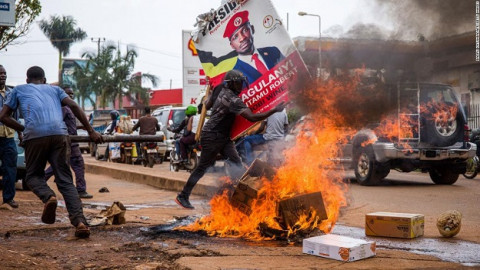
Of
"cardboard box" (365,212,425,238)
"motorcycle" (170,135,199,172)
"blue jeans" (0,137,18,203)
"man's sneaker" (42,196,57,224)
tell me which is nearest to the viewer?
"man's sneaker" (42,196,57,224)

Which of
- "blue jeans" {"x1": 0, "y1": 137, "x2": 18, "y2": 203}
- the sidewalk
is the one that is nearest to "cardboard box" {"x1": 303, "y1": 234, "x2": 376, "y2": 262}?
the sidewalk

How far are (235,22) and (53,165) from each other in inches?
118

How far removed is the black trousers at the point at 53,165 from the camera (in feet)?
20.2

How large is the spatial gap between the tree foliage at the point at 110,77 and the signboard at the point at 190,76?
27391 millimetres

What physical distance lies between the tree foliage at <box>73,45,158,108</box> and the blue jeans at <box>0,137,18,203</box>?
42.8 m

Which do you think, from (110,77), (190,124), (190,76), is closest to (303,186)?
(190,124)

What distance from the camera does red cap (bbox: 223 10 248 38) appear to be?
7828 millimetres

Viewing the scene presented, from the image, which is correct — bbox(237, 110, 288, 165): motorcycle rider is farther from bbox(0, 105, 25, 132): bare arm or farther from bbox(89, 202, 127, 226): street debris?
bbox(0, 105, 25, 132): bare arm

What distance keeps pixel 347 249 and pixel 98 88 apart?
49320 mm

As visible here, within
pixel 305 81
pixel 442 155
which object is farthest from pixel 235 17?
pixel 442 155

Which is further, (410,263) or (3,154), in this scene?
(3,154)

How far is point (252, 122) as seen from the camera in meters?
7.27

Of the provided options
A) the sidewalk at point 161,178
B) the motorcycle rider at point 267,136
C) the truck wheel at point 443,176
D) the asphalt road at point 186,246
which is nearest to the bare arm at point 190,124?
the sidewalk at point 161,178

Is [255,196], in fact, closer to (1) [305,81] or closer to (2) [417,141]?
(1) [305,81]
